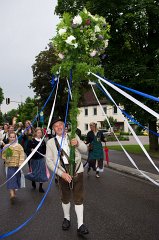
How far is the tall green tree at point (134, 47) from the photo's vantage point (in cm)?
A: 1866

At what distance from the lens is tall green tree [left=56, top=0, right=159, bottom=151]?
1866 cm

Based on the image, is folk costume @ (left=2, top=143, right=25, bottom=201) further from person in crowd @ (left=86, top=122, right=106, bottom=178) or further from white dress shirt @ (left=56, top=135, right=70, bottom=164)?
person in crowd @ (left=86, top=122, right=106, bottom=178)

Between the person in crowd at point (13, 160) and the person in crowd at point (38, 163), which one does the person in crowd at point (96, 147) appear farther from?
the person in crowd at point (13, 160)

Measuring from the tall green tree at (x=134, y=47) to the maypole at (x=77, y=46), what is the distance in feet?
42.2

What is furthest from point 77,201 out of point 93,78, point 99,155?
point 99,155

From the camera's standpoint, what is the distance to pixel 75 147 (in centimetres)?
599

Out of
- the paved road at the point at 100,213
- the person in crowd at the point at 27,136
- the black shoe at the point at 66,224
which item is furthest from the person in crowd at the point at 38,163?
the black shoe at the point at 66,224

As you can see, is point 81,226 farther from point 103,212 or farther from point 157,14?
point 157,14

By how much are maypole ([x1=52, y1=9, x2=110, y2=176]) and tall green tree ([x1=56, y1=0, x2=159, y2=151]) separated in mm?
12853

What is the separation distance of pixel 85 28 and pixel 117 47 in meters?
15.4

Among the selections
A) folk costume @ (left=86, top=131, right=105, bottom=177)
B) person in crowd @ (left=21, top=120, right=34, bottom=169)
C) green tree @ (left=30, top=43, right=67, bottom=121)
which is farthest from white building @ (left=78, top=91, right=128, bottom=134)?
person in crowd @ (left=21, top=120, right=34, bottom=169)

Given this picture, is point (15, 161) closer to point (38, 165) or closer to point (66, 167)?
point (38, 165)

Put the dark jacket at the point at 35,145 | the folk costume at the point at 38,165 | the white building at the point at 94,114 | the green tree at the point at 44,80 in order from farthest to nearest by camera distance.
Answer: the white building at the point at 94,114
the green tree at the point at 44,80
the dark jacket at the point at 35,145
the folk costume at the point at 38,165

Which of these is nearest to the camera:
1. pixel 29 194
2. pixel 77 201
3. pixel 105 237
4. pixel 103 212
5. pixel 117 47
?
pixel 105 237
